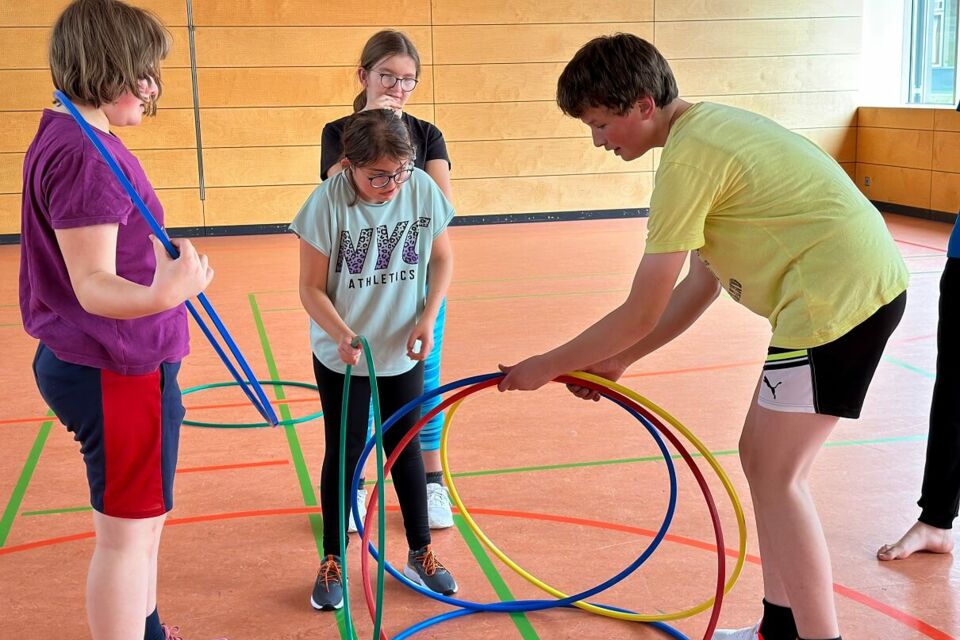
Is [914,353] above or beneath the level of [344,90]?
→ beneath

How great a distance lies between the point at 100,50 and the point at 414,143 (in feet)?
4.52

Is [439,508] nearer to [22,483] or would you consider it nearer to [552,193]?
Result: [22,483]

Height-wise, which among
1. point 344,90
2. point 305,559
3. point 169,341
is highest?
point 344,90

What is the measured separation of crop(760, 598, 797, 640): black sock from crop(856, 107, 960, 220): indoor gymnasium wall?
7.64 m

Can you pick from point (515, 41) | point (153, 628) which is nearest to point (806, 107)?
point (515, 41)

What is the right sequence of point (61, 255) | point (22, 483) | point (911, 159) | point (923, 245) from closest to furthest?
point (61, 255)
point (22, 483)
point (923, 245)
point (911, 159)

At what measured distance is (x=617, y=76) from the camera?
1.86 meters

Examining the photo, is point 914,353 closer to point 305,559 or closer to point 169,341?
point 305,559

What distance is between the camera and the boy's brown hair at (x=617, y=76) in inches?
73.3

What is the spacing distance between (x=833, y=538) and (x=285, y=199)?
758 cm

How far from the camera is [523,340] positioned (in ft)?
17.1

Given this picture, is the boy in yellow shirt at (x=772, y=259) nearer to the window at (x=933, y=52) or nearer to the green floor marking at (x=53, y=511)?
the green floor marking at (x=53, y=511)

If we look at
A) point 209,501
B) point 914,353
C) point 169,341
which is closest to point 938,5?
point 914,353

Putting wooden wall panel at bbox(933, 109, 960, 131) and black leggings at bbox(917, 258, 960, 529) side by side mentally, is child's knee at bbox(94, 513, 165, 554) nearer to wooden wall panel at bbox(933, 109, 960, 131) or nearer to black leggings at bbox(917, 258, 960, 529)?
black leggings at bbox(917, 258, 960, 529)
